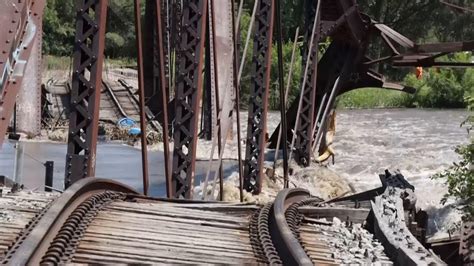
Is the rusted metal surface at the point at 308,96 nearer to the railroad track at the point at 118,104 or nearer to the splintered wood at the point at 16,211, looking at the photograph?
the railroad track at the point at 118,104

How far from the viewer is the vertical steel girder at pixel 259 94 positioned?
14.9 m

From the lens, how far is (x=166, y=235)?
19.9 ft

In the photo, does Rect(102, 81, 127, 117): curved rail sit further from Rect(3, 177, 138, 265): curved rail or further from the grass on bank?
Rect(3, 177, 138, 265): curved rail

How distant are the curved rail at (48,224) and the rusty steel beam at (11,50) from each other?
22.4 inches

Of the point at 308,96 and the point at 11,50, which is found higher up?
the point at 11,50

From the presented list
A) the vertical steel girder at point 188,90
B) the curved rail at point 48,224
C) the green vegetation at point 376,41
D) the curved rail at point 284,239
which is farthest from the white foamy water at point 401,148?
the curved rail at point 48,224

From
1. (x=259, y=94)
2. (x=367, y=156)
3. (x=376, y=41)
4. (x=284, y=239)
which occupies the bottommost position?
(x=367, y=156)

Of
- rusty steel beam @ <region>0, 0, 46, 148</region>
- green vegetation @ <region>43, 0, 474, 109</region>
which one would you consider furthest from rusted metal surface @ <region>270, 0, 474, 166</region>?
green vegetation @ <region>43, 0, 474, 109</region>

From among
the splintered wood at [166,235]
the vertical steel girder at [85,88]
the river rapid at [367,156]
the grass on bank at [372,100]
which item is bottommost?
the river rapid at [367,156]

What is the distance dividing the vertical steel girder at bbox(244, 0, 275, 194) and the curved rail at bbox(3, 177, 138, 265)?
778cm

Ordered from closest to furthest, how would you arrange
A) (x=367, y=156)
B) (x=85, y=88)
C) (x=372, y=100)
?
(x=85, y=88) < (x=367, y=156) < (x=372, y=100)

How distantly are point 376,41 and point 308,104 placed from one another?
111 ft

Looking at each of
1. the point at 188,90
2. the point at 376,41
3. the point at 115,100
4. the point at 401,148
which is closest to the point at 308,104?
the point at 401,148

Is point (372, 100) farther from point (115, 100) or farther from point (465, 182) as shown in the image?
point (465, 182)
